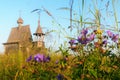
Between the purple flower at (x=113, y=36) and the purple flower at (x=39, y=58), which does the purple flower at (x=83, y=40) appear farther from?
the purple flower at (x=39, y=58)

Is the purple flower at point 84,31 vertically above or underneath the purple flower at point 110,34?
above

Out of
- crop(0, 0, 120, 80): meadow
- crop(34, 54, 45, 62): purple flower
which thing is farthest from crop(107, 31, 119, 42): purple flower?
crop(34, 54, 45, 62): purple flower

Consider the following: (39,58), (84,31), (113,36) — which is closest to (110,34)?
(113,36)

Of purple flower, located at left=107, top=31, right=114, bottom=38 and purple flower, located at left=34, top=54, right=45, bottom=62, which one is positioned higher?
purple flower, located at left=107, top=31, right=114, bottom=38

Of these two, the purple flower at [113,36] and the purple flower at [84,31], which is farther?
the purple flower at [113,36]

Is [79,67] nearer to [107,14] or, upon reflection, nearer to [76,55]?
[76,55]

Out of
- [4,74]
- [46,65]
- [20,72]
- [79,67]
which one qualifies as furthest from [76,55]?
[4,74]

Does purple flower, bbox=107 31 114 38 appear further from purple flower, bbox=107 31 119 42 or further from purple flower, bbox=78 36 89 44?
purple flower, bbox=78 36 89 44

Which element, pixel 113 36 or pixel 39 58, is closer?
pixel 113 36

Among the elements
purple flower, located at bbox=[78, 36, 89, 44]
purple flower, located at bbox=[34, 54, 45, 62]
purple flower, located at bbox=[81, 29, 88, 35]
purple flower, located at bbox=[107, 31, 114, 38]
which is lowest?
purple flower, located at bbox=[34, 54, 45, 62]

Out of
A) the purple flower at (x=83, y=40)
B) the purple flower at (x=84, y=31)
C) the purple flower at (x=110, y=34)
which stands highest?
the purple flower at (x=84, y=31)

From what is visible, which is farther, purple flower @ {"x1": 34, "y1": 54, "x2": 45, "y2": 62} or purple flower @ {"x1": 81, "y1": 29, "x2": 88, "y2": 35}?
purple flower @ {"x1": 34, "y1": 54, "x2": 45, "y2": 62}

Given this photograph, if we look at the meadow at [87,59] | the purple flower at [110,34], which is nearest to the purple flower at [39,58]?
the meadow at [87,59]

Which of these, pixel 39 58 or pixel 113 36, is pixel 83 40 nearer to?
pixel 113 36
